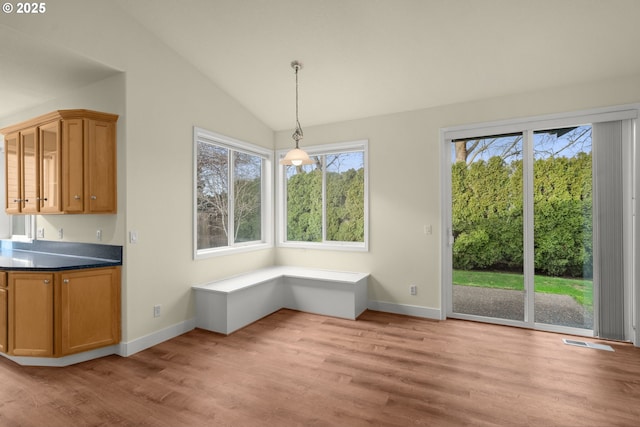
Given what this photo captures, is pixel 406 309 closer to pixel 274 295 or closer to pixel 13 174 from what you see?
pixel 274 295

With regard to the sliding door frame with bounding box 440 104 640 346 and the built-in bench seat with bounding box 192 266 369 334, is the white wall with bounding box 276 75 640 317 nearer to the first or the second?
the sliding door frame with bounding box 440 104 640 346

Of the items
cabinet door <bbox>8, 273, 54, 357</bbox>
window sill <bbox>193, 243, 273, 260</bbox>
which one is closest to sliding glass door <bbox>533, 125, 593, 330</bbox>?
window sill <bbox>193, 243, 273, 260</bbox>

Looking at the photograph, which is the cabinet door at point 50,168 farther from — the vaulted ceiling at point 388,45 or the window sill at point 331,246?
the window sill at point 331,246

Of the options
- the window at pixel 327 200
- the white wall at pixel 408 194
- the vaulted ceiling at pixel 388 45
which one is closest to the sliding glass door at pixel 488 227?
the white wall at pixel 408 194

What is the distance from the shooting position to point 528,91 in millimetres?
3564

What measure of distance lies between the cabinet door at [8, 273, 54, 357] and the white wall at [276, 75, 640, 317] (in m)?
3.32

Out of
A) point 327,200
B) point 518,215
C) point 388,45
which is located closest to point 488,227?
point 518,215

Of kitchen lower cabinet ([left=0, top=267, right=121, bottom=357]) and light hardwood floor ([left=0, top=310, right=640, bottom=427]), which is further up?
kitchen lower cabinet ([left=0, top=267, right=121, bottom=357])

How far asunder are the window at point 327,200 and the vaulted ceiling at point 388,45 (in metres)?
1.05

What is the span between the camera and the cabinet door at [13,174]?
333 centimetres

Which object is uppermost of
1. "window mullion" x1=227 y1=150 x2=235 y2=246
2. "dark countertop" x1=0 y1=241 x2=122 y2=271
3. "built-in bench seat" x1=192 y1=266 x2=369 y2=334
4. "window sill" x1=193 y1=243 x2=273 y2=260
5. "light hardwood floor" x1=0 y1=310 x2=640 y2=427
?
"window mullion" x1=227 y1=150 x2=235 y2=246

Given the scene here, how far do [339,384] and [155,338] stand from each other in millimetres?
2017

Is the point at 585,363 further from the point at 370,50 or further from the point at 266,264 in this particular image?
the point at 266,264

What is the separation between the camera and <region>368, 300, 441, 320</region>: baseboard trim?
13.1ft
